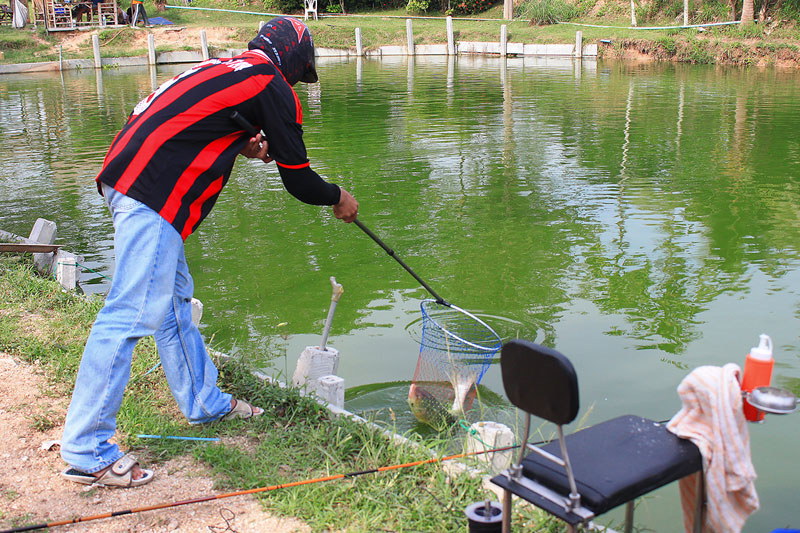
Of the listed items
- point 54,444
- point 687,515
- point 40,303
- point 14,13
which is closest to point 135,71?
point 14,13

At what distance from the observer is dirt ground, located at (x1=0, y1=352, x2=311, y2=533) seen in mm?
3057

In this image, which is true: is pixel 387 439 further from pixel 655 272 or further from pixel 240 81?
pixel 655 272

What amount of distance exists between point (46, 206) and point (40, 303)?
14.0ft

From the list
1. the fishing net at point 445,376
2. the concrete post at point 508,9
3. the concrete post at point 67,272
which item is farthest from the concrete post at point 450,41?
the fishing net at point 445,376

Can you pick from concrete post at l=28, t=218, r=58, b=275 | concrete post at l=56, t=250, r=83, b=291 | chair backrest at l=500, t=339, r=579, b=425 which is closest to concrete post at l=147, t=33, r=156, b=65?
concrete post at l=28, t=218, r=58, b=275

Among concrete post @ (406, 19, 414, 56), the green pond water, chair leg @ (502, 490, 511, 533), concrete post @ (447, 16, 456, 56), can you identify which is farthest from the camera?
concrete post @ (406, 19, 414, 56)

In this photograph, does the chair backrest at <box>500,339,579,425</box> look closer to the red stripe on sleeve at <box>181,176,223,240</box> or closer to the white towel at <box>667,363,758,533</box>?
the white towel at <box>667,363,758,533</box>

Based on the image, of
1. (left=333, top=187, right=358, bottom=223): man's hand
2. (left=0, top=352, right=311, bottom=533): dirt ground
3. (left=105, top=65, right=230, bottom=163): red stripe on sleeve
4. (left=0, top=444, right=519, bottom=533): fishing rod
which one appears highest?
(left=105, top=65, right=230, bottom=163): red stripe on sleeve

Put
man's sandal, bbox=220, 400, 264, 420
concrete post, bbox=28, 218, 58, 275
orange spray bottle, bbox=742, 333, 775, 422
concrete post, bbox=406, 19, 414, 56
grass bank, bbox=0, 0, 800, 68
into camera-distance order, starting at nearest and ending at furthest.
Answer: orange spray bottle, bbox=742, 333, 775, 422 → man's sandal, bbox=220, 400, 264, 420 → concrete post, bbox=28, 218, 58, 275 → grass bank, bbox=0, 0, 800, 68 → concrete post, bbox=406, 19, 414, 56

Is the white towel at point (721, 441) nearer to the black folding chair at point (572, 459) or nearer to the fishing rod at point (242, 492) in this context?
the black folding chair at point (572, 459)

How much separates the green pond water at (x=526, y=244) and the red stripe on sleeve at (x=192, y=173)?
1.89m

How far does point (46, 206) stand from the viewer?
939cm

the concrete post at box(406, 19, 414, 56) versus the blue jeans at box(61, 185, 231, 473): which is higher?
the concrete post at box(406, 19, 414, 56)

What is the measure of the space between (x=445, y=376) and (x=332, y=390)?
873 mm
